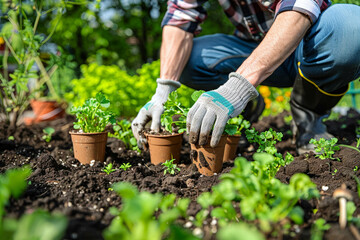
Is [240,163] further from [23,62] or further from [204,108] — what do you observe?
[23,62]

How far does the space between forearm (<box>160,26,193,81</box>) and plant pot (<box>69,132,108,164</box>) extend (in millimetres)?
657

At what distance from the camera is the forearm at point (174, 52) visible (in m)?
2.24

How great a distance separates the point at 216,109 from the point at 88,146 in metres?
0.80

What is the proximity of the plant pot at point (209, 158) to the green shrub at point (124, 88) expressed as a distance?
1675 mm

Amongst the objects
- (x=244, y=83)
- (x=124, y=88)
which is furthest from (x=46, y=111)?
(x=244, y=83)

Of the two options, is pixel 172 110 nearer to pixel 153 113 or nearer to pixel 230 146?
pixel 153 113

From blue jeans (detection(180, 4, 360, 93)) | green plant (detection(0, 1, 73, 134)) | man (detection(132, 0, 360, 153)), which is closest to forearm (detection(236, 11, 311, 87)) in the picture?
man (detection(132, 0, 360, 153))

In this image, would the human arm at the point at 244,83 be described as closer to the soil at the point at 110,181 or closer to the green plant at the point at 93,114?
the soil at the point at 110,181

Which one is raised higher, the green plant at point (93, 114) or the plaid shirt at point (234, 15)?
the plaid shirt at point (234, 15)

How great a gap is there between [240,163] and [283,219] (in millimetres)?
214

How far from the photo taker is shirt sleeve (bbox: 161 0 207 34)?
2.36 metres

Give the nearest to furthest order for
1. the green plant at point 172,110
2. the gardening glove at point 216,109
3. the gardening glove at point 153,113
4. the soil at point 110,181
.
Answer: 1. the soil at point 110,181
2. the gardening glove at point 216,109
3. the green plant at point 172,110
4. the gardening glove at point 153,113

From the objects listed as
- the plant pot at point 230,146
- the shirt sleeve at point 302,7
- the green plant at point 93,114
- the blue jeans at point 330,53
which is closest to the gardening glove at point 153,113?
the green plant at point 93,114

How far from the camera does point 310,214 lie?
1.12 meters
